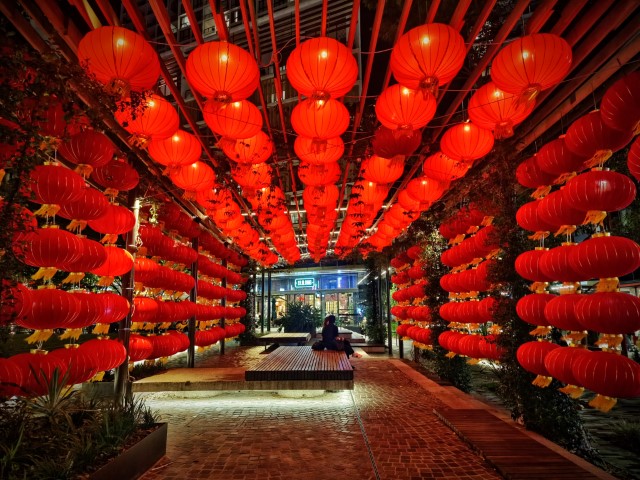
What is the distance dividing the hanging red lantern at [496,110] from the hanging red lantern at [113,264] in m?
4.49

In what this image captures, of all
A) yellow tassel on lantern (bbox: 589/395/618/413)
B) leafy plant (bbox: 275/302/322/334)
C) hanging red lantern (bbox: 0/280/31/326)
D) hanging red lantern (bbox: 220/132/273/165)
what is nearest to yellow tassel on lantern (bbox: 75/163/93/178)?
hanging red lantern (bbox: 0/280/31/326)

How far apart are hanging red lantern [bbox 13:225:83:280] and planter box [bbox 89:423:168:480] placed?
6.13 feet

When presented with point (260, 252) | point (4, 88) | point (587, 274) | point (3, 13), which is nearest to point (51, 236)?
point (4, 88)

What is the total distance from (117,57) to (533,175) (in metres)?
4.54

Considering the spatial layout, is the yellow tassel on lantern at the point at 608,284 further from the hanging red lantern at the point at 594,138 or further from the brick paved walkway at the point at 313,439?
the brick paved walkway at the point at 313,439

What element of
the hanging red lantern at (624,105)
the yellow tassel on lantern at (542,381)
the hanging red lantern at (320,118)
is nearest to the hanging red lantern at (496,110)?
the hanging red lantern at (624,105)

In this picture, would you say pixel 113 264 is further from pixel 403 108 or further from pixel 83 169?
pixel 403 108

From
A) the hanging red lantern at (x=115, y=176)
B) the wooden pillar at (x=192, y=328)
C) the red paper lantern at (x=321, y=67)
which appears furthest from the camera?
the wooden pillar at (x=192, y=328)

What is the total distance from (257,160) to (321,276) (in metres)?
24.2

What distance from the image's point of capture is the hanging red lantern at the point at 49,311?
11.8ft

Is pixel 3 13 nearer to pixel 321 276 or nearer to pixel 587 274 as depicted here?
pixel 587 274

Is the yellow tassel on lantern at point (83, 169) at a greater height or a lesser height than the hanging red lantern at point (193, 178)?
lesser

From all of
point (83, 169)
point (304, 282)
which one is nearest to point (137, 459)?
point (83, 169)

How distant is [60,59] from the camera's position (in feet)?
10.8
